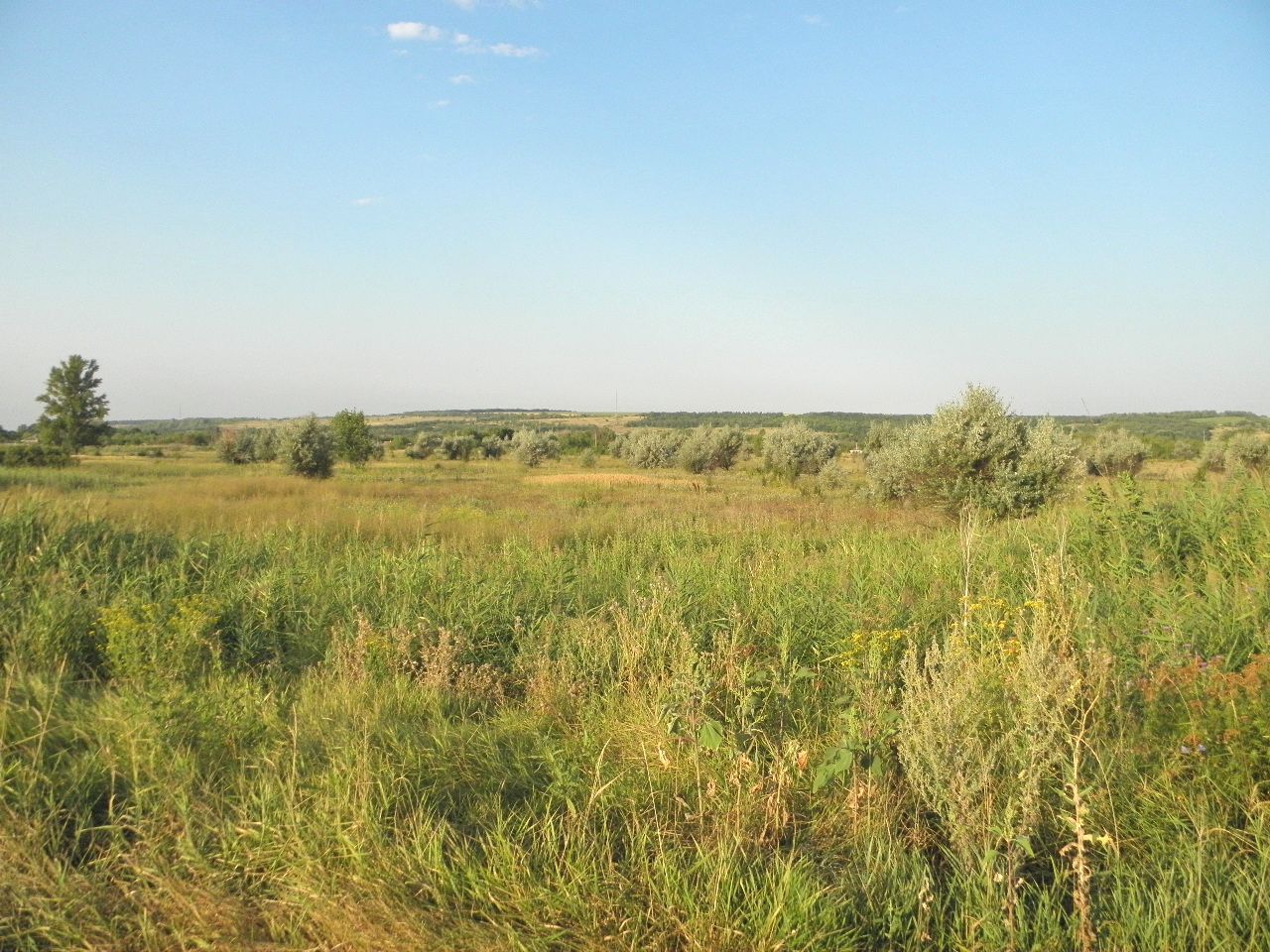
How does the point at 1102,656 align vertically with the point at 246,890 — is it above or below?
above

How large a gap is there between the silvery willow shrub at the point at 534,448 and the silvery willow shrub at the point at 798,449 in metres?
22.7

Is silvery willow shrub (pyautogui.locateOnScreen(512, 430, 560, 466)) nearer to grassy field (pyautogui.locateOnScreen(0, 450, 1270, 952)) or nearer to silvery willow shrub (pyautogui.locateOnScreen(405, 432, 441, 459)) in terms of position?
silvery willow shrub (pyautogui.locateOnScreen(405, 432, 441, 459))

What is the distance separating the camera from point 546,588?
21.6 feet

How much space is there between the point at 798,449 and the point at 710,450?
34.2 ft

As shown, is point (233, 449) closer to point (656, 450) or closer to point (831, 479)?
point (656, 450)

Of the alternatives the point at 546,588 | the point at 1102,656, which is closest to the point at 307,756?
the point at 546,588

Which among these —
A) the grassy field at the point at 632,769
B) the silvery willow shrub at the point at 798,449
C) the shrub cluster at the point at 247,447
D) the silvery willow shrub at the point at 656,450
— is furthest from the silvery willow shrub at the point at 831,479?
the shrub cluster at the point at 247,447

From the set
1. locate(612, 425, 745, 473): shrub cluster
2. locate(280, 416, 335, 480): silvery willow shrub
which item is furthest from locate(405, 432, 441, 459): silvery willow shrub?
locate(280, 416, 335, 480): silvery willow shrub

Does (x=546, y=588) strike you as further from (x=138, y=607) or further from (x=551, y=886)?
(x=551, y=886)

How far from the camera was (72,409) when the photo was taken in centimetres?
6731

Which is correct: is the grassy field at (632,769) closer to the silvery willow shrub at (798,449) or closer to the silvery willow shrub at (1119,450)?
the silvery willow shrub at (1119,450)

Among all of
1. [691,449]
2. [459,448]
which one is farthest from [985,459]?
[459,448]

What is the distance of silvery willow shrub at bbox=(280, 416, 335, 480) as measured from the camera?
3794 centimetres

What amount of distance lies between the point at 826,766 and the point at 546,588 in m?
3.73
